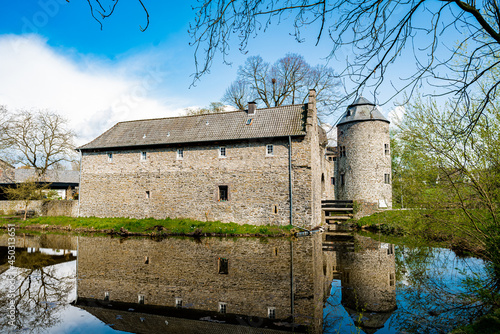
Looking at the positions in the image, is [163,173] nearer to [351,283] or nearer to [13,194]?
[13,194]

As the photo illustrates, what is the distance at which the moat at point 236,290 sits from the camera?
5.38m

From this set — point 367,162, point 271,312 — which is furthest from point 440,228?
point 367,162

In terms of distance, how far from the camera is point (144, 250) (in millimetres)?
12055

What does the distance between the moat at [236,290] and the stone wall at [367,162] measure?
39.1ft

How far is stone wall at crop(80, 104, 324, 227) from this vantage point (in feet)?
56.9

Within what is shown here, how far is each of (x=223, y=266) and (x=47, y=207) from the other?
2001 centimetres

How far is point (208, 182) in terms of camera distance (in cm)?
1894

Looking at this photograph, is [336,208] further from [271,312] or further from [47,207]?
[47,207]

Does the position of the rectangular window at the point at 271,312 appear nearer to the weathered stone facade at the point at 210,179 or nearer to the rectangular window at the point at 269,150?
the weathered stone facade at the point at 210,179

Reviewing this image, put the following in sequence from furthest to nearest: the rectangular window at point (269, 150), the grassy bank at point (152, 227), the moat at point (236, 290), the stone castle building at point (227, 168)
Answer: the rectangular window at point (269, 150)
the stone castle building at point (227, 168)
the grassy bank at point (152, 227)
the moat at point (236, 290)

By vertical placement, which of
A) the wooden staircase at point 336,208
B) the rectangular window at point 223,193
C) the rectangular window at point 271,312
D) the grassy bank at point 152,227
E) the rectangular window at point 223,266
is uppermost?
the rectangular window at point 223,193

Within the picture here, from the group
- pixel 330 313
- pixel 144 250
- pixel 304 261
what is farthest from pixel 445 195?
pixel 144 250

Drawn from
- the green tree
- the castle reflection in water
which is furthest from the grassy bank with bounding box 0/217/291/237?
the castle reflection in water

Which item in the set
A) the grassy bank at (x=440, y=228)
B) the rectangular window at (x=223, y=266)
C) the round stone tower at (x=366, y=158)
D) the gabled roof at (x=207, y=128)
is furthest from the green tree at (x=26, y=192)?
the grassy bank at (x=440, y=228)
